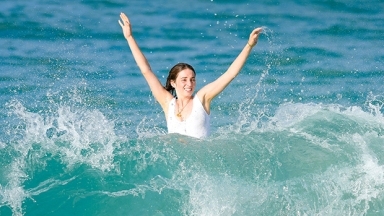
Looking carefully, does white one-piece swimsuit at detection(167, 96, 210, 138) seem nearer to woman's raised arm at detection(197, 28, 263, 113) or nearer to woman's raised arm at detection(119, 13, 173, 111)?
woman's raised arm at detection(197, 28, 263, 113)

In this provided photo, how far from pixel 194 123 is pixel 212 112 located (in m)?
3.03

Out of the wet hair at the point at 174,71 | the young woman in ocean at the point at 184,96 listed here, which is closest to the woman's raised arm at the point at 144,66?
the young woman in ocean at the point at 184,96

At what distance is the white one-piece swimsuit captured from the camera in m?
7.93

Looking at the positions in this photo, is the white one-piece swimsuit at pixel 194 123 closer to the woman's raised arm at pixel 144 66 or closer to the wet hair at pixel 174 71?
the woman's raised arm at pixel 144 66

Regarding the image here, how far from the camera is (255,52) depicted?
14.0 m

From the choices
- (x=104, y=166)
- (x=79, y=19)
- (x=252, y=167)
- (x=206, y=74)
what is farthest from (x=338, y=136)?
(x=79, y=19)

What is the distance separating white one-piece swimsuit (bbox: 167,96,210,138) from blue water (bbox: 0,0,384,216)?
13cm

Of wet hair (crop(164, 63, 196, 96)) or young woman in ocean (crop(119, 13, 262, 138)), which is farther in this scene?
wet hair (crop(164, 63, 196, 96))

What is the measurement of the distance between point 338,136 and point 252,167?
4.15ft

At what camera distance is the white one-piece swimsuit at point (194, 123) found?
26.0ft

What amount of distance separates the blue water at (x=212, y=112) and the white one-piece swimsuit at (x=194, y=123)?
5.3 inches

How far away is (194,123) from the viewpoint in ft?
26.0

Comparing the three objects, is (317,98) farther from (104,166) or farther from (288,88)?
(104,166)

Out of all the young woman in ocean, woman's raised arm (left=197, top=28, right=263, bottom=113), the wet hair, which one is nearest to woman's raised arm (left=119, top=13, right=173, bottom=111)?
the young woman in ocean
